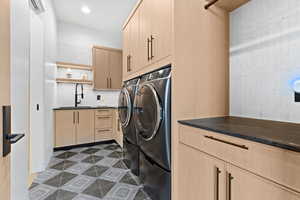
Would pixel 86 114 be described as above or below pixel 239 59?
below

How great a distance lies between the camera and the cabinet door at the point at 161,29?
1.17 metres

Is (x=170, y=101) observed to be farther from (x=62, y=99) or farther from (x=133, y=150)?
(x=62, y=99)

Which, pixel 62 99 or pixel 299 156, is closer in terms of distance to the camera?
pixel 299 156

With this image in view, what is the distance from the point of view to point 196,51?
1.22 m

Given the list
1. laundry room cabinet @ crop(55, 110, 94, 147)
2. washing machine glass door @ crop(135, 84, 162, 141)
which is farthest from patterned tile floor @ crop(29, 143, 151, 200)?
washing machine glass door @ crop(135, 84, 162, 141)

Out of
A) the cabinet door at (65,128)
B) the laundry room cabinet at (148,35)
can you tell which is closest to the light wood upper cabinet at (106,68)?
the cabinet door at (65,128)

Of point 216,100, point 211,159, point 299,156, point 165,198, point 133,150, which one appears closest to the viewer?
point 299,156

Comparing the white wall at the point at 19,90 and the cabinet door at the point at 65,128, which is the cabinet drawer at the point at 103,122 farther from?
the white wall at the point at 19,90

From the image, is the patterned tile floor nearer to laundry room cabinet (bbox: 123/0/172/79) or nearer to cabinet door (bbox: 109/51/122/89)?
laundry room cabinet (bbox: 123/0/172/79)

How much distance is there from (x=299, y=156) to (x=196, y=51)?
93 cm

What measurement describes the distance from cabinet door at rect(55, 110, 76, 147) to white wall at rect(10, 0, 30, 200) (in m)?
1.82

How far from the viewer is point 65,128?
2936 millimetres

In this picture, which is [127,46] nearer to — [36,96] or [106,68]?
[36,96]

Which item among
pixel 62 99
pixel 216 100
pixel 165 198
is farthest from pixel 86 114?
pixel 216 100
